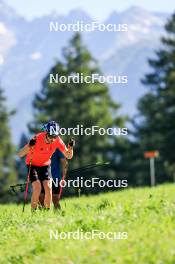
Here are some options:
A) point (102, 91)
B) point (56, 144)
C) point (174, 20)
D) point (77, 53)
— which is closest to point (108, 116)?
point (102, 91)

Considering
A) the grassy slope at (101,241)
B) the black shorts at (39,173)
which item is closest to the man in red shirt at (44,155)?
the black shorts at (39,173)

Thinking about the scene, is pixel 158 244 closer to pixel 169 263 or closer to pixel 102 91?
pixel 169 263

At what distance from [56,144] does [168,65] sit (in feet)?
182

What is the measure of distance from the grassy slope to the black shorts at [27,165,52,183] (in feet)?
7.40

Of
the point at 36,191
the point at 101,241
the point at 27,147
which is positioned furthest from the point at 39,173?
the point at 101,241

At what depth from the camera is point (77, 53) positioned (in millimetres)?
68500

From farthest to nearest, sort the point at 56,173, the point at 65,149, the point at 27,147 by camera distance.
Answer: the point at 56,173 < the point at 65,149 < the point at 27,147

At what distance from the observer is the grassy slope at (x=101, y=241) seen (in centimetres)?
858

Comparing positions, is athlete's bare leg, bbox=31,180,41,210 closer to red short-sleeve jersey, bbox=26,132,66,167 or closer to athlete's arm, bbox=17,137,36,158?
red short-sleeve jersey, bbox=26,132,66,167

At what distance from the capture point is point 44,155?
14.7 metres

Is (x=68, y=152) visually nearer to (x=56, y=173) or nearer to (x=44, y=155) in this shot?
(x=44, y=155)

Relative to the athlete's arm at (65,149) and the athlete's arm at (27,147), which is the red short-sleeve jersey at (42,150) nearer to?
the athlete's arm at (65,149)

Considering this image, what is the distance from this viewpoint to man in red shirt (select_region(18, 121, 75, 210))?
14.2 meters

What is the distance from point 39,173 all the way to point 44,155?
0.43 metres
